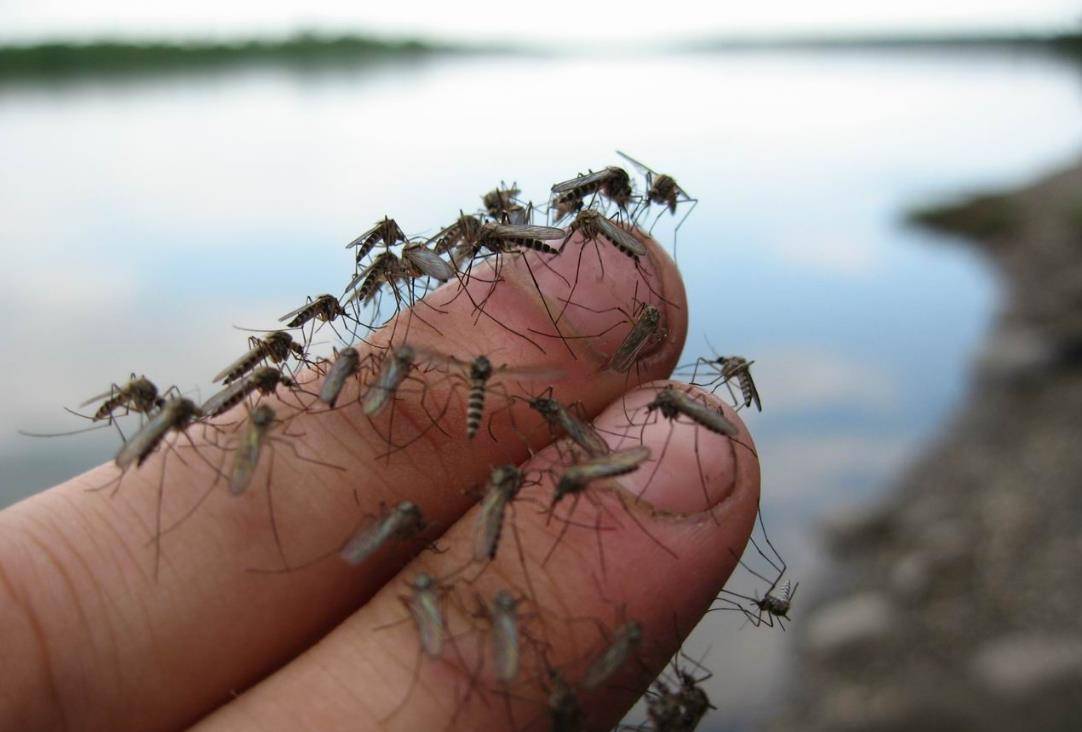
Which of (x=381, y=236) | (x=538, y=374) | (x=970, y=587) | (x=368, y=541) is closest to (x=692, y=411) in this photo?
(x=538, y=374)

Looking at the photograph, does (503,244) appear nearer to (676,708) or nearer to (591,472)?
(591,472)

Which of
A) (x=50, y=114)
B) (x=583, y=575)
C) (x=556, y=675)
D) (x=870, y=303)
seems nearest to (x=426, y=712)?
(x=556, y=675)

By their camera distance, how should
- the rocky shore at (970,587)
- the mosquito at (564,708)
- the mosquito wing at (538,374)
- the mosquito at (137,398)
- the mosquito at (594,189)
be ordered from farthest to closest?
the rocky shore at (970,587) → the mosquito at (594,189) → the mosquito at (137,398) → the mosquito wing at (538,374) → the mosquito at (564,708)

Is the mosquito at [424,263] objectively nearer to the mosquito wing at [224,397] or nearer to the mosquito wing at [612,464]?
the mosquito wing at [224,397]

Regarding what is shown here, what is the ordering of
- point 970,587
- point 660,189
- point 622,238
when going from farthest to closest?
point 970,587, point 660,189, point 622,238

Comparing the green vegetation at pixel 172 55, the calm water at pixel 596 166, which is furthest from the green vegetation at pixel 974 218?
the green vegetation at pixel 172 55
